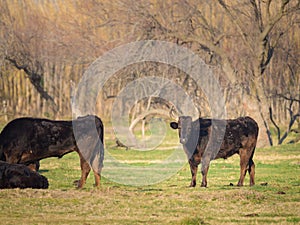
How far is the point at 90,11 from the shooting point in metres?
45.4

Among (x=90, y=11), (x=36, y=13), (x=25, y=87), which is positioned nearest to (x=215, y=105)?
(x=90, y=11)

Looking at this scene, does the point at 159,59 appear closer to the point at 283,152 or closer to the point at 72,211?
the point at 283,152

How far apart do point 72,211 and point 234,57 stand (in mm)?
41293

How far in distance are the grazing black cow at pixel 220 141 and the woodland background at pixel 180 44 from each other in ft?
54.1

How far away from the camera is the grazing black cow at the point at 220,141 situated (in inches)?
787

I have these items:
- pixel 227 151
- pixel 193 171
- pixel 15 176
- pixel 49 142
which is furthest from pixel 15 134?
pixel 227 151

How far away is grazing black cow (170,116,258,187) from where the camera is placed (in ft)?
65.6

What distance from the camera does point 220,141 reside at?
20.0 m

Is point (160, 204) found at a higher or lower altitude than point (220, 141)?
lower

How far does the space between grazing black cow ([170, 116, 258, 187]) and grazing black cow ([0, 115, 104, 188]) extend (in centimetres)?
259

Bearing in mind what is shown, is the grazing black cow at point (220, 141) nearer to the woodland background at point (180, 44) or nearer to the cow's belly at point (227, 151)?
the cow's belly at point (227, 151)

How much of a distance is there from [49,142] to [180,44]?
2202 centimetres

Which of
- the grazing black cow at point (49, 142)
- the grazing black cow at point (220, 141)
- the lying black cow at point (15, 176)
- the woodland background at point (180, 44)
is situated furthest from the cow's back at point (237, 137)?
the woodland background at point (180, 44)

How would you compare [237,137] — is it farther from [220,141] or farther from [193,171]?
[193,171]
